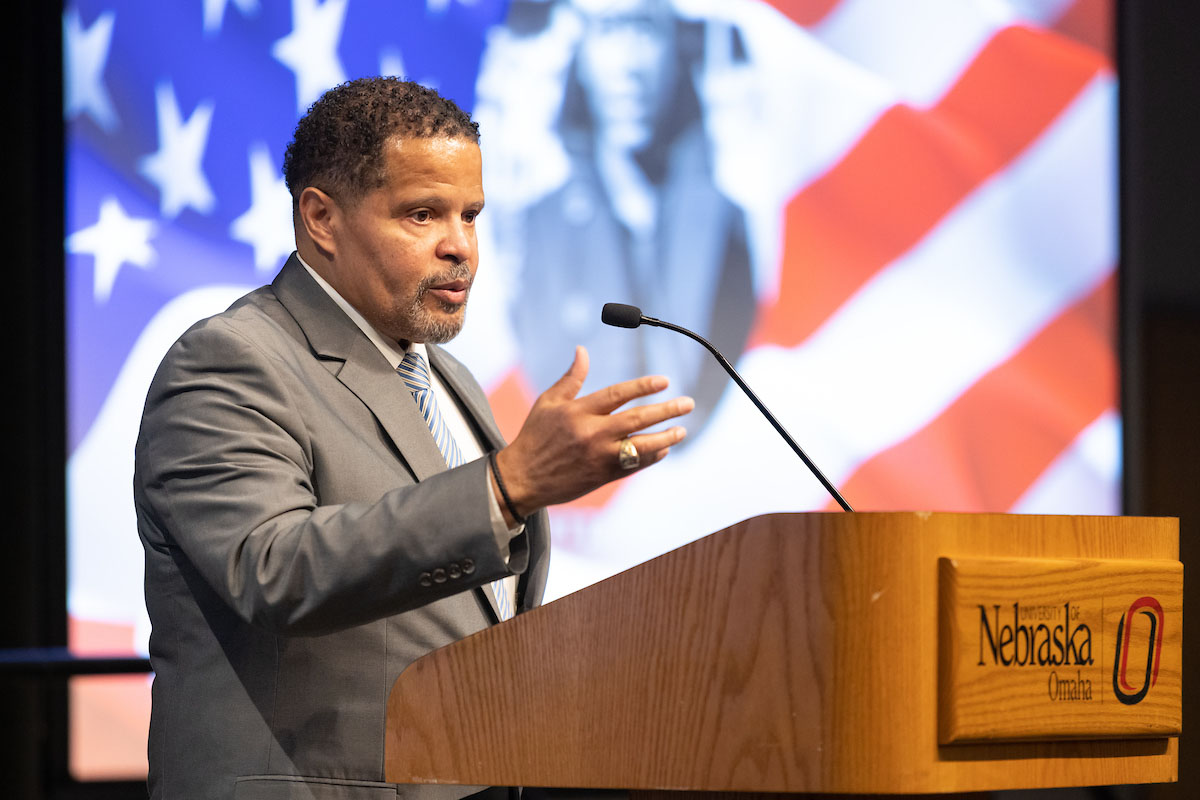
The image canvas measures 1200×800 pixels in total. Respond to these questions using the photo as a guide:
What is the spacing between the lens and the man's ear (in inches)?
67.8

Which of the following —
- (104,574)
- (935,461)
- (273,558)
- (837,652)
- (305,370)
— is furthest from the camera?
(935,461)

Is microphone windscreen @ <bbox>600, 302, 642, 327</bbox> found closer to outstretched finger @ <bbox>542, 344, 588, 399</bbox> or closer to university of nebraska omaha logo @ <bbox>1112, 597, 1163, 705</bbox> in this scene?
outstretched finger @ <bbox>542, 344, 588, 399</bbox>

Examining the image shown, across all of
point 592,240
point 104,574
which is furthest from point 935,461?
point 104,574

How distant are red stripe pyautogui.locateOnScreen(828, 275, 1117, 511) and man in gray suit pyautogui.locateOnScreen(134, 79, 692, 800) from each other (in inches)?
66.1

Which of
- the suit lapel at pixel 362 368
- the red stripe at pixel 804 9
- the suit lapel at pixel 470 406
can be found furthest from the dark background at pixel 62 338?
the suit lapel at pixel 362 368

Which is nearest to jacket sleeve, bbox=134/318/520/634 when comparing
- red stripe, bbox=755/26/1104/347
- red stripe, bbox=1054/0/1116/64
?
red stripe, bbox=755/26/1104/347

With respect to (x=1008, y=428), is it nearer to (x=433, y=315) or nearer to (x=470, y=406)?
(x=470, y=406)

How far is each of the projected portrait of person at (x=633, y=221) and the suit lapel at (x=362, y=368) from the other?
4.87 ft

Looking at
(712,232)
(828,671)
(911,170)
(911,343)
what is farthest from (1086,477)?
(828,671)

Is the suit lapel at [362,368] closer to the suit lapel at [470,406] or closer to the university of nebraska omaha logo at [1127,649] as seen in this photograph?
the suit lapel at [470,406]

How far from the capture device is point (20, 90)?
3.16 metres

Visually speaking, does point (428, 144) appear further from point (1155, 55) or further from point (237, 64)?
point (1155, 55)

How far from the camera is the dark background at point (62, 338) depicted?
3.04 m

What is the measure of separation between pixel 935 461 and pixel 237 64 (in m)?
2.23
